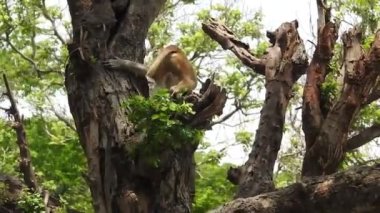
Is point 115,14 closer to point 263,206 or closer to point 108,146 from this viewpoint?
point 108,146

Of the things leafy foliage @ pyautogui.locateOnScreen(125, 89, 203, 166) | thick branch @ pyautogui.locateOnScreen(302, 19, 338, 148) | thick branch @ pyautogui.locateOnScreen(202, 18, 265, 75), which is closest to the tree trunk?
leafy foliage @ pyautogui.locateOnScreen(125, 89, 203, 166)

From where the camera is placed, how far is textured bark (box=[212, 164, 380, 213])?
4160mm

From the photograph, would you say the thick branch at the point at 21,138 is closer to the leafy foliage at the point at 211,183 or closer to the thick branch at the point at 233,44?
the thick branch at the point at 233,44

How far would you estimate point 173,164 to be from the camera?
18.3ft

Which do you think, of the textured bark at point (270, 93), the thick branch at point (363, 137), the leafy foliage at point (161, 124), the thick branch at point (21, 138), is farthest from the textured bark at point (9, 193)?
the thick branch at point (363, 137)

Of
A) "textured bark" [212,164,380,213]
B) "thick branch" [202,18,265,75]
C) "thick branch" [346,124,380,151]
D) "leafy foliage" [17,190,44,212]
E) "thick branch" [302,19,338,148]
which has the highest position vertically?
"thick branch" [202,18,265,75]

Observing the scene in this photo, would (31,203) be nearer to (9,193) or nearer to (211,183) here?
(9,193)

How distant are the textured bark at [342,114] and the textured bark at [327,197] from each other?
94cm

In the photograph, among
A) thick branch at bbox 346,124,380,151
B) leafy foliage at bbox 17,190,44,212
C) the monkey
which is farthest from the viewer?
leafy foliage at bbox 17,190,44,212

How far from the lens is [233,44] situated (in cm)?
642

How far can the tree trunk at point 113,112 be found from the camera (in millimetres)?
5559

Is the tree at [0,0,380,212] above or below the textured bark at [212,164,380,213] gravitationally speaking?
above

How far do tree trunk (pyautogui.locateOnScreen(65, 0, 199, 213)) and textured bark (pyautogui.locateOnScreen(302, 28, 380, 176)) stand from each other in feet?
3.69

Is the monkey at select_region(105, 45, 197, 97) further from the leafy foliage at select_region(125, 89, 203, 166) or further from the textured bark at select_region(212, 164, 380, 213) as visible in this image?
the textured bark at select_region(212, 164, 380, 213)
